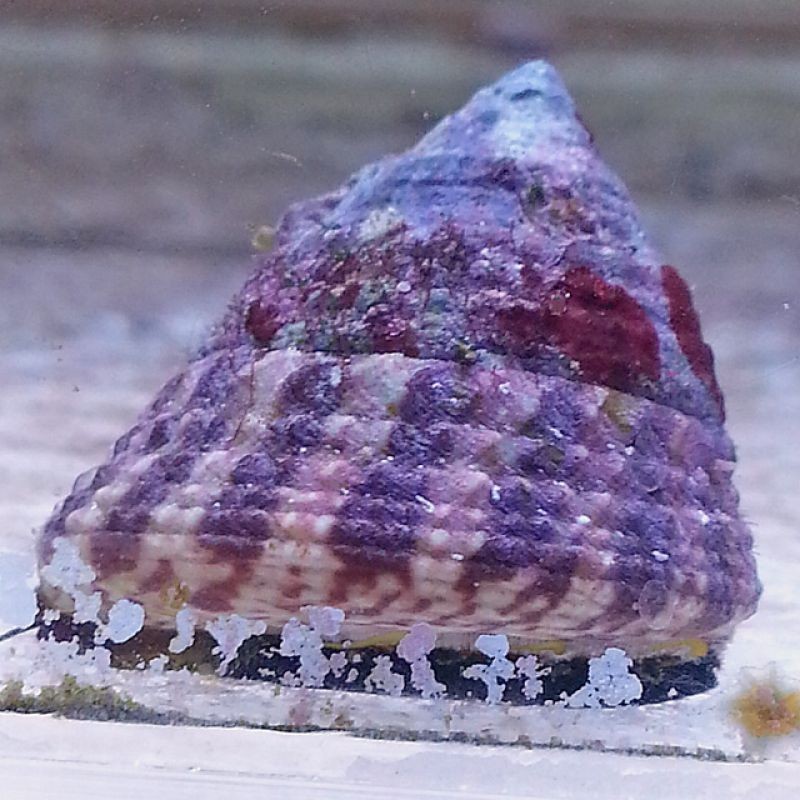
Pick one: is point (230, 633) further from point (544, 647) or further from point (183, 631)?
point (544, 647)

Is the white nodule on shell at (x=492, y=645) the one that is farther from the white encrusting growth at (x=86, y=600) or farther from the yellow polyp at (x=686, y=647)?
the white encrusting growth at (x=86, y=600)

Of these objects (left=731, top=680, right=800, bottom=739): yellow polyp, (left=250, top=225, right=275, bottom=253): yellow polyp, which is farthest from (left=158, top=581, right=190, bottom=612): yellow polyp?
(left=731, top=680, right=800, bottom=739): yellow polyp

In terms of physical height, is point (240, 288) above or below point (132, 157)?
below

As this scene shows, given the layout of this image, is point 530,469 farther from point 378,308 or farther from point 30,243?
point 30,243

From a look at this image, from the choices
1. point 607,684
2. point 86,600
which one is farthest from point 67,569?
point 607,684

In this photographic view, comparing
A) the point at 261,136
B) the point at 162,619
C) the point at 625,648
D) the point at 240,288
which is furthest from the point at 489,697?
the point at 261,136

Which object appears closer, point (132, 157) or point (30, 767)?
point (30, 767)

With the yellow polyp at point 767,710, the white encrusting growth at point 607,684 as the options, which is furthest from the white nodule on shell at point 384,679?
the yellow polyp at point 767,710
